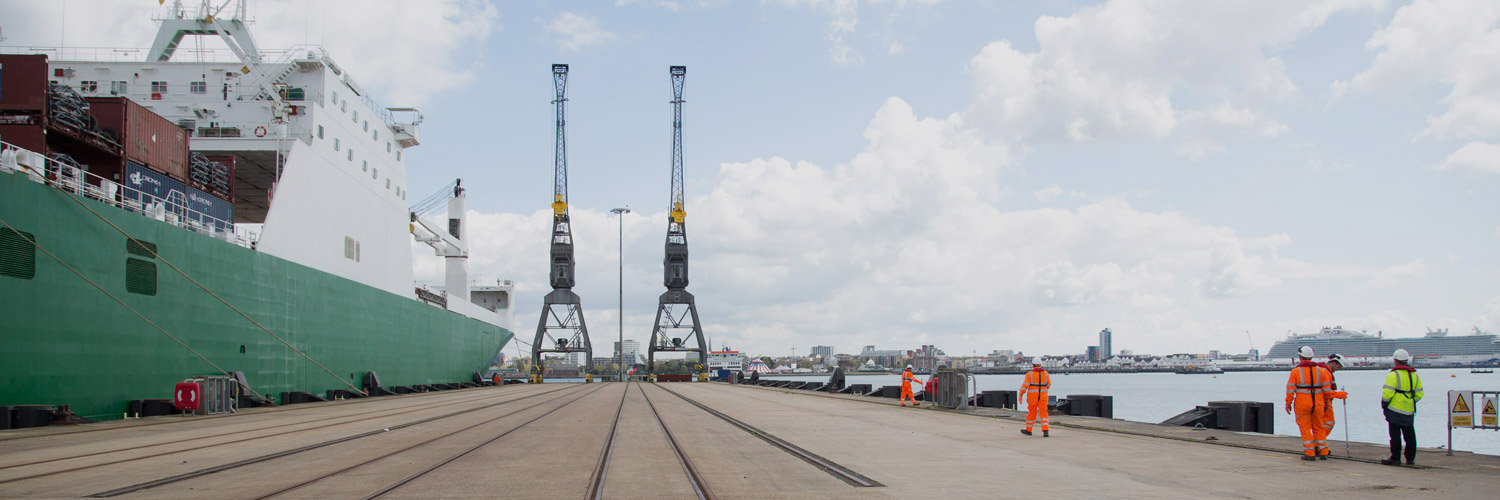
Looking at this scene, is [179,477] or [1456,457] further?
[1456,457]

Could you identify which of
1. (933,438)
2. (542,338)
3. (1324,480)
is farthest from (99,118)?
(542,338)

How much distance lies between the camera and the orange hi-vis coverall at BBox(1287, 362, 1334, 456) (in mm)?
10258

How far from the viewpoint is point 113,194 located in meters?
19.1

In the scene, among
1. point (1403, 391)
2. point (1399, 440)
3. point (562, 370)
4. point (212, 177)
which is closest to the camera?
point (1399, 440)

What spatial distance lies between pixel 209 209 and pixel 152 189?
2.84 m

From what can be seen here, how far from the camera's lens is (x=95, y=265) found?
17.9 m

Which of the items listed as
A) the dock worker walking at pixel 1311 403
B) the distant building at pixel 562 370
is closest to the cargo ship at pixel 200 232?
the dock worker walking at pixel 1311 403

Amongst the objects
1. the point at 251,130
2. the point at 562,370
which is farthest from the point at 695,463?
the point at 562,370

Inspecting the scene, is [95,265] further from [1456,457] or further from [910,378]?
[1456,457]

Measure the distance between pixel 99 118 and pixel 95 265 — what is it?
4.85m

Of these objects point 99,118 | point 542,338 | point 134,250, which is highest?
point 99,118

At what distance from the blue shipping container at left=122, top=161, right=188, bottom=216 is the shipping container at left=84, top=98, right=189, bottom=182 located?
0.64 feet

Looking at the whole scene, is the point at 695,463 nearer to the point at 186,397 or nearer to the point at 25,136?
the point at 186,397

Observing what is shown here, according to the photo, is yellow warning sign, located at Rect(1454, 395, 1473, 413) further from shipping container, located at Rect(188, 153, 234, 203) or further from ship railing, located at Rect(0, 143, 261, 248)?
shipping container, located at Rect(188, 153, 234, 203)
